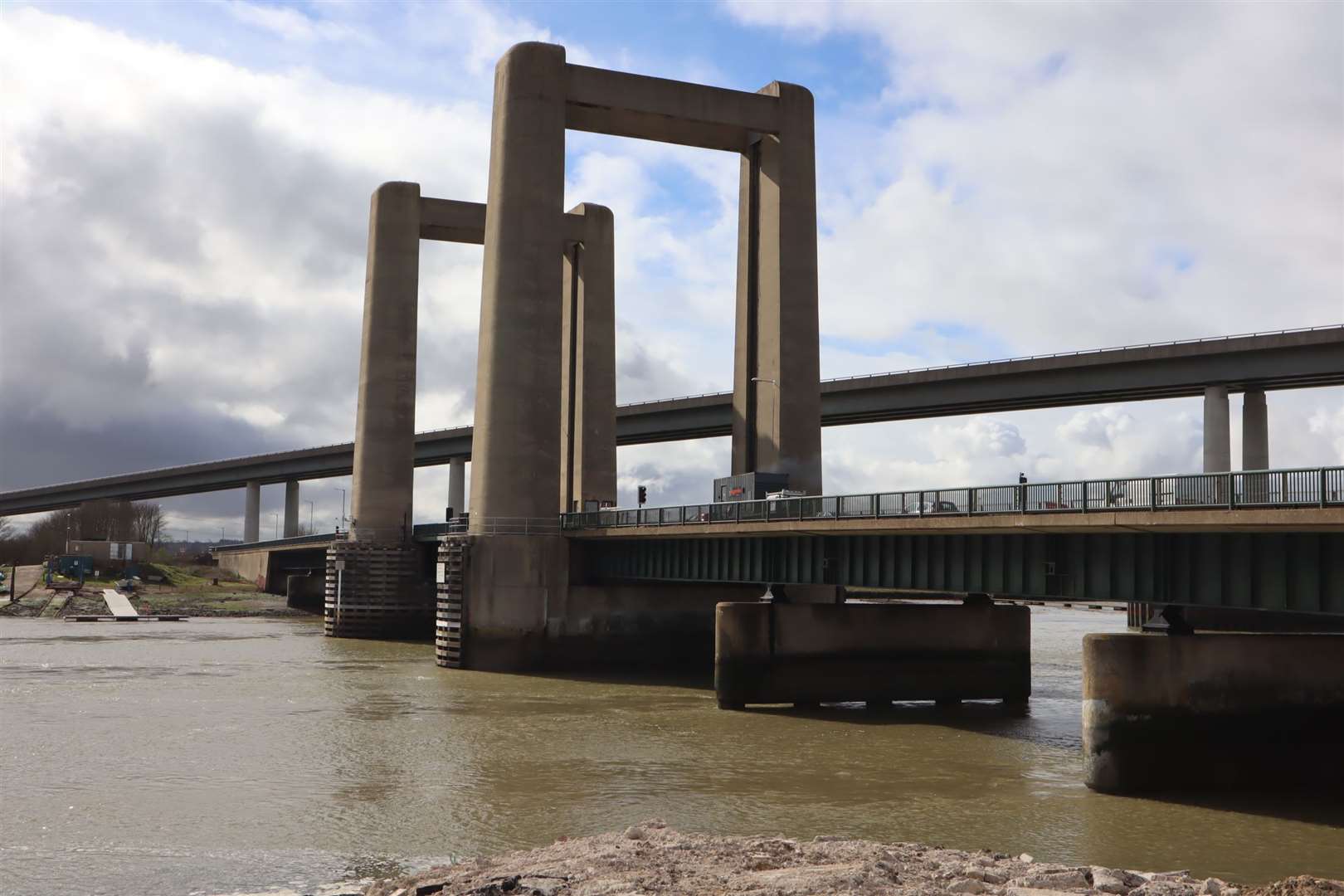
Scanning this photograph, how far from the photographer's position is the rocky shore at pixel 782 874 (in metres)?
16.9

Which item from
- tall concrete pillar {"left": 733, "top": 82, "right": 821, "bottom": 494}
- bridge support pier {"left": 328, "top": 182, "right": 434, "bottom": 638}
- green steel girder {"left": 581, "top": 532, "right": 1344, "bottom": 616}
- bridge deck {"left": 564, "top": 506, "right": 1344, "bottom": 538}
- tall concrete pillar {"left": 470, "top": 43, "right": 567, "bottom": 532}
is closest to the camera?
bridge deck {"left": 564, "top": 506, "right": 1344, "bottom": 538}

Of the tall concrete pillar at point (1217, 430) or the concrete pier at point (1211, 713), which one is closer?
the concrete pier at point (1211, 713)

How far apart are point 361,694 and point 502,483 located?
15592 mm

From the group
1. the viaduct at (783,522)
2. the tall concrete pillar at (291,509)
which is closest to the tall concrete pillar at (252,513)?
the tall concrete pillar at (291,509)

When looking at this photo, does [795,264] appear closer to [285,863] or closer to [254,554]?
[285,863]

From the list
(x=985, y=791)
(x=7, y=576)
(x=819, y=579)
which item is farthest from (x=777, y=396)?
(x=7, y=576)

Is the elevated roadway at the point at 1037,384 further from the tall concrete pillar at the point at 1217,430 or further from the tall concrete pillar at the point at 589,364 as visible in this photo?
the tall concrete pillar at the point at 589,364

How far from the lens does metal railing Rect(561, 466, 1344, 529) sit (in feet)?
86.8

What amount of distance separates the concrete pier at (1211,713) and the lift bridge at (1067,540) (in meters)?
1.60

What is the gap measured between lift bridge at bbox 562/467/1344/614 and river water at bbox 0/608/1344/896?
474 cm

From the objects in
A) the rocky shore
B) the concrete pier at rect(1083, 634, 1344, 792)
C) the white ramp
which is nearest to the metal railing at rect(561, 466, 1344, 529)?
the concrete pier at rect(1083, 634, 1344, 792)

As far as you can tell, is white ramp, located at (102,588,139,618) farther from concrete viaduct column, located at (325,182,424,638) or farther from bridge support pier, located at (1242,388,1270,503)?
bridge support pier, located at (1242,388,1270,503)

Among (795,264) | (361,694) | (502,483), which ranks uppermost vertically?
(795,264)

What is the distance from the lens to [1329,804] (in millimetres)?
27219
